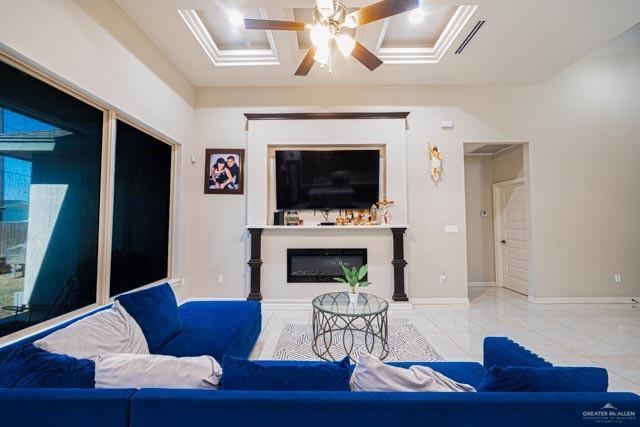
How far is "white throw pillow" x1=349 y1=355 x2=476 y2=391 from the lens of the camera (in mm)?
1062

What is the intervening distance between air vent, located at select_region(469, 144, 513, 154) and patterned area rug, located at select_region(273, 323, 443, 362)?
3722mm

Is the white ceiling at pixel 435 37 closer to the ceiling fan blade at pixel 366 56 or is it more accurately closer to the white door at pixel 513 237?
the ceiling fan blade at pixel 366 56

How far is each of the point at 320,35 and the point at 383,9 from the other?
55 cm

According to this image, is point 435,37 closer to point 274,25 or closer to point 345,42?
point 345,42

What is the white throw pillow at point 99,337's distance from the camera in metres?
1.44

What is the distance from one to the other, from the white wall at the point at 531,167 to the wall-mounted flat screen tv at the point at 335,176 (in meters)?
0.70

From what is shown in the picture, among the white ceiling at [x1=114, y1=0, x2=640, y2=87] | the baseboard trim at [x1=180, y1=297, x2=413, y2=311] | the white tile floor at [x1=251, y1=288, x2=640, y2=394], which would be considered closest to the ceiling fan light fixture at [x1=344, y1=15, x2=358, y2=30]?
the white ceiling at [x1=114, y1=0, x2=640, y2=87]

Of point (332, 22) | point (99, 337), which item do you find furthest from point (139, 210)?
point (332, 22)

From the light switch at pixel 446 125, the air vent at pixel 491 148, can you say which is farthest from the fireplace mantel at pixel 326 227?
the air vent at pixel 491 148

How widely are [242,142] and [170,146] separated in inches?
43.7

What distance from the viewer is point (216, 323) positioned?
2.43 metres

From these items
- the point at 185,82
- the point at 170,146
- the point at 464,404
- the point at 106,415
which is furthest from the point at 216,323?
the point at 185,82

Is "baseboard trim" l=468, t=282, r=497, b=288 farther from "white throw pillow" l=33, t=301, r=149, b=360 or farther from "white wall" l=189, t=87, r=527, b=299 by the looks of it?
"white throw pillow" l=33, t=301, r=149, b=360

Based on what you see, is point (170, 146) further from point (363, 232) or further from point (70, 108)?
point (363, 232)
